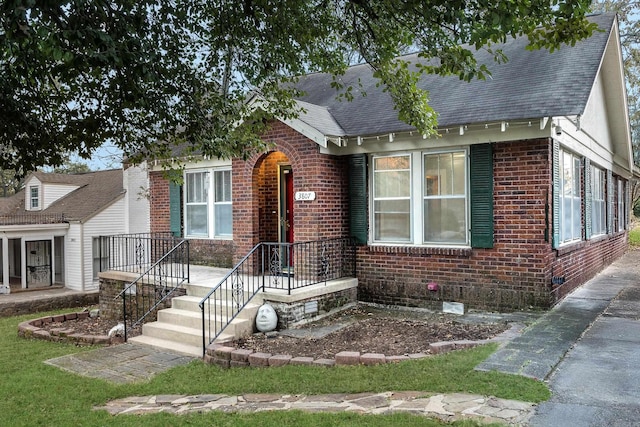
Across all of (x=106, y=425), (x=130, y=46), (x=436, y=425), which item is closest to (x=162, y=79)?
(x=130, y=46)

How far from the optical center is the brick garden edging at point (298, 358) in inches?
234

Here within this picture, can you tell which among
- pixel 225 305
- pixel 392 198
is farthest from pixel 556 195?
pixel 225 305

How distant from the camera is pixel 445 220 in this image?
8875mm

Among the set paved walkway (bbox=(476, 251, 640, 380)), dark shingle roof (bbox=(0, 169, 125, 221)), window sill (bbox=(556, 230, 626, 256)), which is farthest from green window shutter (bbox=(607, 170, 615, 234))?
dark shingle roof (bbox=(0, 169, 125, 221))

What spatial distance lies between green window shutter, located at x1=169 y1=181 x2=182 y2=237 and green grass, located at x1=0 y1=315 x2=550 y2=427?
5.79m

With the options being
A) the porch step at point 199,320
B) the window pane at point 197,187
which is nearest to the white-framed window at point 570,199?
the porch step at point 199,320

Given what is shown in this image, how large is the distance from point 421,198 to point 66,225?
16202 millimetres

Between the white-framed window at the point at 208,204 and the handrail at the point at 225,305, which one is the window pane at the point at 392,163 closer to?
the handrail at the point at 225,305

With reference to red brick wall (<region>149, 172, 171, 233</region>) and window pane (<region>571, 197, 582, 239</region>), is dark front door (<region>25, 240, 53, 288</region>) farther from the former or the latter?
window pane (<region>571, 197, 582, 239</region>)

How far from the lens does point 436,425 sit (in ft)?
13.3

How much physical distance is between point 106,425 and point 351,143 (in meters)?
6.38

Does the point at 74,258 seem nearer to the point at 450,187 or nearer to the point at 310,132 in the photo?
the point at 310,132

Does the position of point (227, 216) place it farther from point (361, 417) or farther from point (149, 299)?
point (361, 417)

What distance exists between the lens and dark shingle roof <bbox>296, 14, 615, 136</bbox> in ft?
25.6
